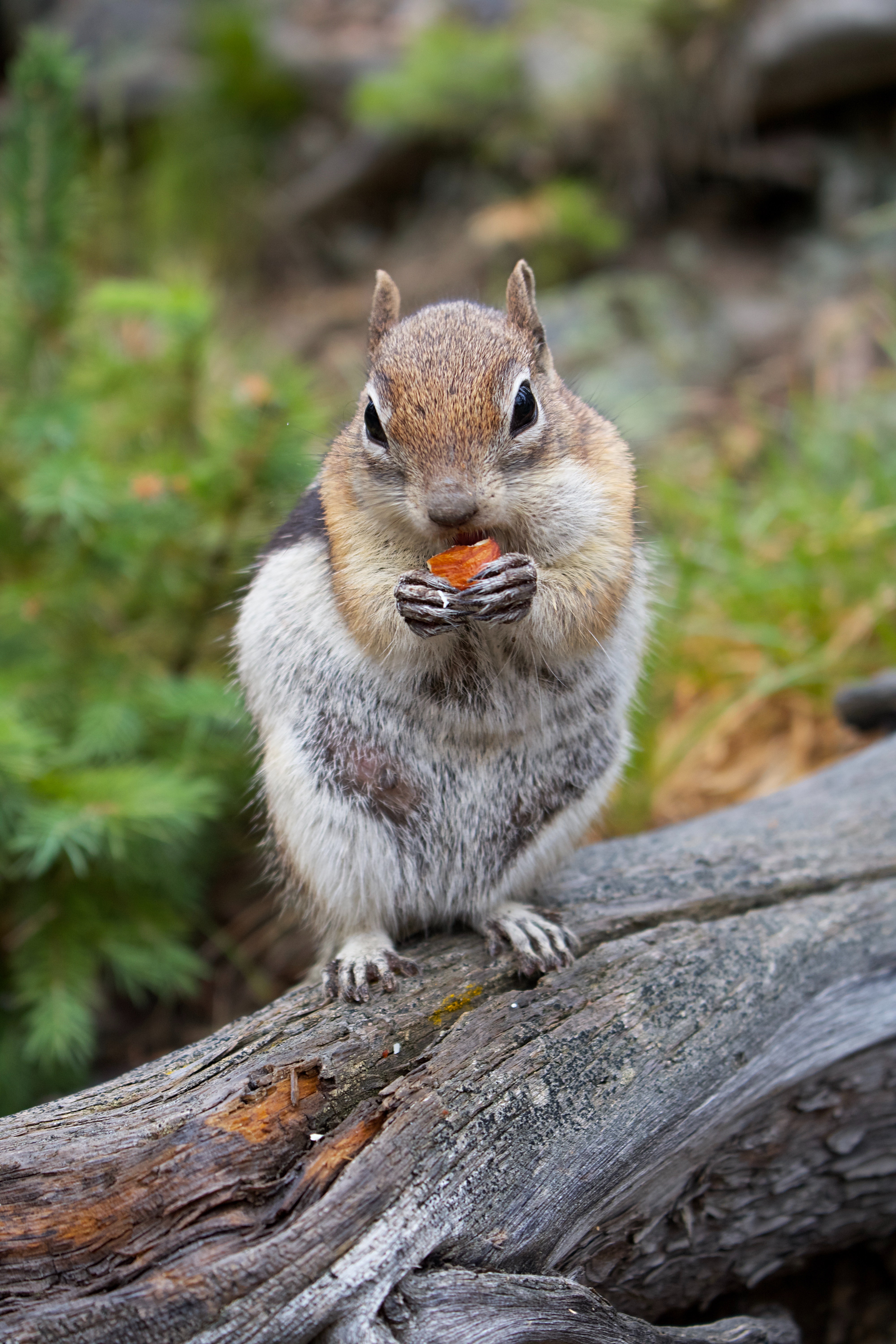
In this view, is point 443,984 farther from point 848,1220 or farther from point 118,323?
point 118,323

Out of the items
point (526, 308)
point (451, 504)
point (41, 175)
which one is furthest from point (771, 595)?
point (41, 175)

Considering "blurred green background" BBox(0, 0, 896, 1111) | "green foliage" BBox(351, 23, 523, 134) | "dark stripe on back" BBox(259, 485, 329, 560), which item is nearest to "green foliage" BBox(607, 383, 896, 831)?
"blurred green background" BBox(0, 0, 896, 1111)

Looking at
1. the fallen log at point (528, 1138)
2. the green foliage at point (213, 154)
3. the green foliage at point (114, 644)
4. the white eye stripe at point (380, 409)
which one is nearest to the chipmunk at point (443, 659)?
the white eye stripe at point (380, 409)

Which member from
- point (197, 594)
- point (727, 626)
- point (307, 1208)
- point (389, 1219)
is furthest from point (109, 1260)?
point (727, 626)

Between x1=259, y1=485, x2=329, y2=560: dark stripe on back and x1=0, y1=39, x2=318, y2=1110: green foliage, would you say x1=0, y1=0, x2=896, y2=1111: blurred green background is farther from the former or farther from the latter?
x1=259, y1=485, x2=329, y2=560: dark stripe on back

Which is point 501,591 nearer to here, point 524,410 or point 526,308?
point 524,410

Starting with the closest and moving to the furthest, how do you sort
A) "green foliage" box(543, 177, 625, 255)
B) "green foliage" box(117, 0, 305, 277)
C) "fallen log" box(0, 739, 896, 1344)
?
"fallen log" box(0, 739, 896, 1344) → "green foliage" box(543, 177, 625, 255) → "green foliage" box(117, 0, 305, 277)
